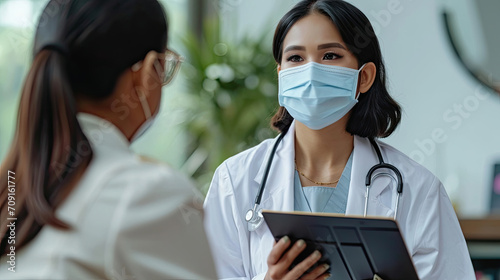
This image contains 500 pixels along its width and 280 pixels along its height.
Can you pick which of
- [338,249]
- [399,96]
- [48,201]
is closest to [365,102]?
[338,249]

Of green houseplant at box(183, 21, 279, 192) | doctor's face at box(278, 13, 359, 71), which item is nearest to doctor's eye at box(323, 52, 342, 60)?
doctor's face at box(278, 13, 359, 71)

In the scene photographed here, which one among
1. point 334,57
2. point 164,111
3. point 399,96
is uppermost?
point 334,57

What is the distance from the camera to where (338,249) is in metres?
1.55

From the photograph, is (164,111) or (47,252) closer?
(47,252)

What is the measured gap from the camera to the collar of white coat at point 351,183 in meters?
1.81

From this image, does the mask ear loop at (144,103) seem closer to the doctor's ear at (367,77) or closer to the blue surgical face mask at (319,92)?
the blue surgical face mask at (319,92)

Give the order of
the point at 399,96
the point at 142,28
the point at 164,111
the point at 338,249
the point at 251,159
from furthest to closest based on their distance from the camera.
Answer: the point at 164,111
the point at 399,96
the point at 251,159
the point at 338,249
the point at 142,28

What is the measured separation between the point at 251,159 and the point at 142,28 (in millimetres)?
947

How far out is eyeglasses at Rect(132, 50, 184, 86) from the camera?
1.05m

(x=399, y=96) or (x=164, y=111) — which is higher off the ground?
(x=399, y=96)

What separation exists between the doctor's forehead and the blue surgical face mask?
0.06 meters

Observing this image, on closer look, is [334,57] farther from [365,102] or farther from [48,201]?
[48,201]

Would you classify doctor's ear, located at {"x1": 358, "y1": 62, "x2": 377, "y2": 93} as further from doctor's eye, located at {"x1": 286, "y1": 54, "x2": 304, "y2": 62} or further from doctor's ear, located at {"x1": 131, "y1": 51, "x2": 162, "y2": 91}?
doctor's ear, located at {"x1": 131, "y1": 51, "x2": 162, "y2": 91}

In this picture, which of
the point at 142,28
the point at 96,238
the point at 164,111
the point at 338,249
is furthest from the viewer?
the point at 164,111
